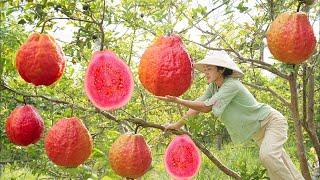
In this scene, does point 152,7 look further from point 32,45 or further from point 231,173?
point 32,45

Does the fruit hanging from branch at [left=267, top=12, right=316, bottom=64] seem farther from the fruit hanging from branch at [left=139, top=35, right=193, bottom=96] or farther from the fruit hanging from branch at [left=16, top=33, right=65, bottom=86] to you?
the fruit hanging from branch at [left=16, top=33, right=65, bottom=86]

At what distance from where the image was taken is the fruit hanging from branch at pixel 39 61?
4.81 feet

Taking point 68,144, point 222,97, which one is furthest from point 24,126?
point 222,97

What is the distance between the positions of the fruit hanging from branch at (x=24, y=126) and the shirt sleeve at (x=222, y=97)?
39.8 inches

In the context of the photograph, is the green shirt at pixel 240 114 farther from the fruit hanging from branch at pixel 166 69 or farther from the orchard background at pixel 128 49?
the fruit hanging from branch at pixel 166 69

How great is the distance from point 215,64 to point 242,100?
0.63 m

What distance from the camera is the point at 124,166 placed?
1.72 metres

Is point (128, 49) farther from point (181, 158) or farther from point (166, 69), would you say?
point (166, 69)

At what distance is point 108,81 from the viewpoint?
198 centimetres

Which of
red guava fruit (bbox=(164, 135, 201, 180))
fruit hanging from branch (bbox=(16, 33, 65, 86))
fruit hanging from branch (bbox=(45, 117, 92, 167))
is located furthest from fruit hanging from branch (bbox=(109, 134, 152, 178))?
red guava fruit (bbox=(164, 135, 201, 180))

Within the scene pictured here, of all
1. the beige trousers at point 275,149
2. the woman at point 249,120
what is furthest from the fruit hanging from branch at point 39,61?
the beige trousers at point 275,149

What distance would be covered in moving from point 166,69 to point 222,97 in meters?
1.54

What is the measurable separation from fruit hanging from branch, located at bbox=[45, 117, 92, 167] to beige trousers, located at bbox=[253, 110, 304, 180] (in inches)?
66.0

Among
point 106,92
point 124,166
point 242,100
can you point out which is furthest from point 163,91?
point 242,100
